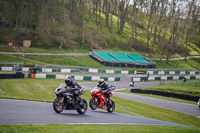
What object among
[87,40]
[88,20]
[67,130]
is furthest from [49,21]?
[67,130]

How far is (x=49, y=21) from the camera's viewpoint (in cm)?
6950

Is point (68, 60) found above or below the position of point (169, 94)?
above

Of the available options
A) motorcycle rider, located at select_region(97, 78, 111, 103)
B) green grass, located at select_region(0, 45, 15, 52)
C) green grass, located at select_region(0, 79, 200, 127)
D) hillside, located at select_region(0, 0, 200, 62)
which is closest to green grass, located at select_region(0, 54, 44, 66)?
green grass, located at select_region(0, 45, 15, 52)

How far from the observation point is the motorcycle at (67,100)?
12.7m

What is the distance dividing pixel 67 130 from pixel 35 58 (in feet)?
154

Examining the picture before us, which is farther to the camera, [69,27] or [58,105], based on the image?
[69,27]

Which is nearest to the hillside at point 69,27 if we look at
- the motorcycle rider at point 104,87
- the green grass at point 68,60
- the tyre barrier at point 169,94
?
the green grass at point 68,60

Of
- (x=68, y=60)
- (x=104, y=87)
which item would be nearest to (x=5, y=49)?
(x=68, y=60)

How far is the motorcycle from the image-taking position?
1273cm

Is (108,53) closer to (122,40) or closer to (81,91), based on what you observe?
A: (122,40)

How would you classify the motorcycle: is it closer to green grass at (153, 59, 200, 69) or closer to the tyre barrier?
the tyre barrier

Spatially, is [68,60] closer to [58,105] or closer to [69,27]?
[69,27]

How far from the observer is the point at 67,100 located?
1316 centimetres

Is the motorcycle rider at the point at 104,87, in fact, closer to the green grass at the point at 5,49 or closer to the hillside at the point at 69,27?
the green grass at the point at 5,49
